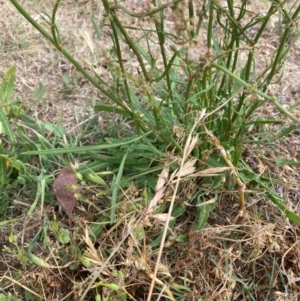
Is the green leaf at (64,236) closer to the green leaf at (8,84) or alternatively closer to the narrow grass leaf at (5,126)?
the narrow grass leaf at (5,126)

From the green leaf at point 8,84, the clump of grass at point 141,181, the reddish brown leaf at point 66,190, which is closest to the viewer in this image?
the clump of grass at point 141,181

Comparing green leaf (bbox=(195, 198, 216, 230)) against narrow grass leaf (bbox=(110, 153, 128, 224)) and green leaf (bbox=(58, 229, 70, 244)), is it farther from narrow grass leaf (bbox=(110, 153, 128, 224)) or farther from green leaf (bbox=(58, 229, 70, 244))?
green leaf (bbox=(58, 229, 70, 244))

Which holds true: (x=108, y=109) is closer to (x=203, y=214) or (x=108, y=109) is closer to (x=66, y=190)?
(x=66, y=190)

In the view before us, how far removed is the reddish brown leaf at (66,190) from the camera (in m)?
1.49

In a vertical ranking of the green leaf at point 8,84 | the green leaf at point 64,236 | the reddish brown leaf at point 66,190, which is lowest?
the green leaf at point 64,236

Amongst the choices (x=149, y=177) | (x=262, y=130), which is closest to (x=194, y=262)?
(x=149, y=177)

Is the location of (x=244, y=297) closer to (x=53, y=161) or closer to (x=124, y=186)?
(x=124, y=186)

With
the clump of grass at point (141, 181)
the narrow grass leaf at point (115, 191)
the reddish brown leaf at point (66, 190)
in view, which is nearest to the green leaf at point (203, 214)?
the clump of grass at point (141, 181)

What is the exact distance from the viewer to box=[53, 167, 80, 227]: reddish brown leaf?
149 centimetres

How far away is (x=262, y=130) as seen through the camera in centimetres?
167

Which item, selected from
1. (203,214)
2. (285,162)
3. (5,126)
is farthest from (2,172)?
(285,162)

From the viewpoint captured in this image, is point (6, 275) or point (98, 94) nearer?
point (6, 275)

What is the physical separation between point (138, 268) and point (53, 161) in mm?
482

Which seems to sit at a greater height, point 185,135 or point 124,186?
point 185,135
